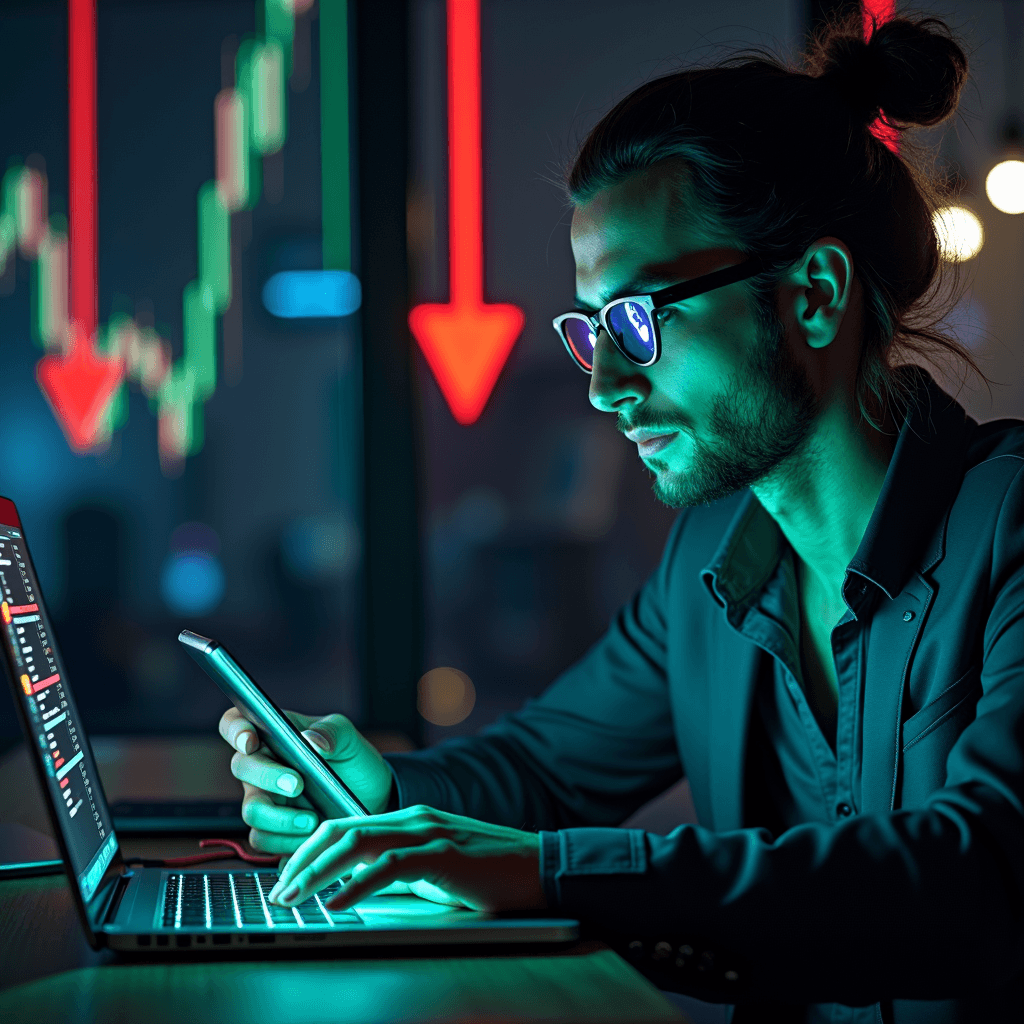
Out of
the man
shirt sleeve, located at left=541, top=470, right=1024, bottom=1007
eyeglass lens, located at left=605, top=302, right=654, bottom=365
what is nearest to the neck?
the man

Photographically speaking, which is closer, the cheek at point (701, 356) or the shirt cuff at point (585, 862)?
the shirt cuff at point (585, 862)

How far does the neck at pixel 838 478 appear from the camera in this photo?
1.23 metres

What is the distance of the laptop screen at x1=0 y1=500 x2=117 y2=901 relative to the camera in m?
0.76

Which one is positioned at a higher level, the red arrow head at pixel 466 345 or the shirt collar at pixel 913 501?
the red arrow head at pixel 466 345

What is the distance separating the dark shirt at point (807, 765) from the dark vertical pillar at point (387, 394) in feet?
2.74

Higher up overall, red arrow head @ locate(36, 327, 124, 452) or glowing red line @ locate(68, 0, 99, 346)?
glowing red line @ locate(68, 0, 99, 346)

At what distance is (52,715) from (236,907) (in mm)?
238

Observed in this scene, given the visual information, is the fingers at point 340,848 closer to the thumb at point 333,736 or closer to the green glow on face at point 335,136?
the thumb at point 333,736

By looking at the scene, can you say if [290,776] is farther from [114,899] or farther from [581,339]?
[581,339]

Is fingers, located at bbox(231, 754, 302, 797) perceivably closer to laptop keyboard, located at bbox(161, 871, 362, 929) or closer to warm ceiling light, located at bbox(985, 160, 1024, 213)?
laptop keyboard, located at bbox(161, 871, 362, 929)

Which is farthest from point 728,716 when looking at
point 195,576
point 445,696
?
point 195,576

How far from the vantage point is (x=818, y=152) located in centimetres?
121

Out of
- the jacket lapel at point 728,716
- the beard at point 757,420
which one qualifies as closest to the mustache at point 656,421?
the beard at point 757,420

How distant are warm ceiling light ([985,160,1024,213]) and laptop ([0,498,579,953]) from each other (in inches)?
88.7
